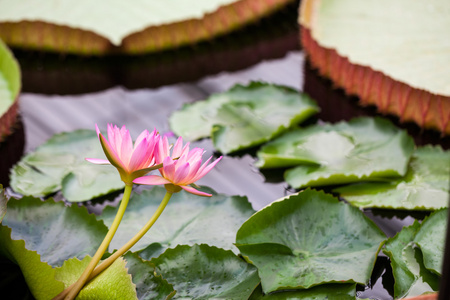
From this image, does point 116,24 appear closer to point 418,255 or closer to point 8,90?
point 8,90

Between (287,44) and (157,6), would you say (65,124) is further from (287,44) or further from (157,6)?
(287,44)

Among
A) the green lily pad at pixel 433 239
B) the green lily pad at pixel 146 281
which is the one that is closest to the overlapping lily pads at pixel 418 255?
the green lily pad at pixel 433 239

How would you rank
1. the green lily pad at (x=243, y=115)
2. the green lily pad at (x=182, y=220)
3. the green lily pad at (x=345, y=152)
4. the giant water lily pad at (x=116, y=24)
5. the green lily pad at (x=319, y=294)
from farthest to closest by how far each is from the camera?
the giant water lily pad at (x=116, y=24)
the green lily pad at (x=243, y=115)
the green lily pad at (x=345, y=152)
the green lily pad at (x=182, y=220)
the green lily pad at (x=319, y=294)

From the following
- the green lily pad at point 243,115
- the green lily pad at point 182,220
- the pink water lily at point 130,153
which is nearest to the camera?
the pink water lily at point 130,153

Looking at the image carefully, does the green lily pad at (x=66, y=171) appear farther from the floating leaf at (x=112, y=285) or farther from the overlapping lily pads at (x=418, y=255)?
the overlapping lily pads at (x=418, y=255)

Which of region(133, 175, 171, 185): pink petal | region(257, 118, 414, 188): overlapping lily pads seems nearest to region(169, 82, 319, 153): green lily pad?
region(257, 118, 414, 188): overlapping lily pads

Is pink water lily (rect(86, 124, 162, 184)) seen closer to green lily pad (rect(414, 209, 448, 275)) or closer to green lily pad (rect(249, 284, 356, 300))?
green lily pad (rect(249, 284, 356, 300))
